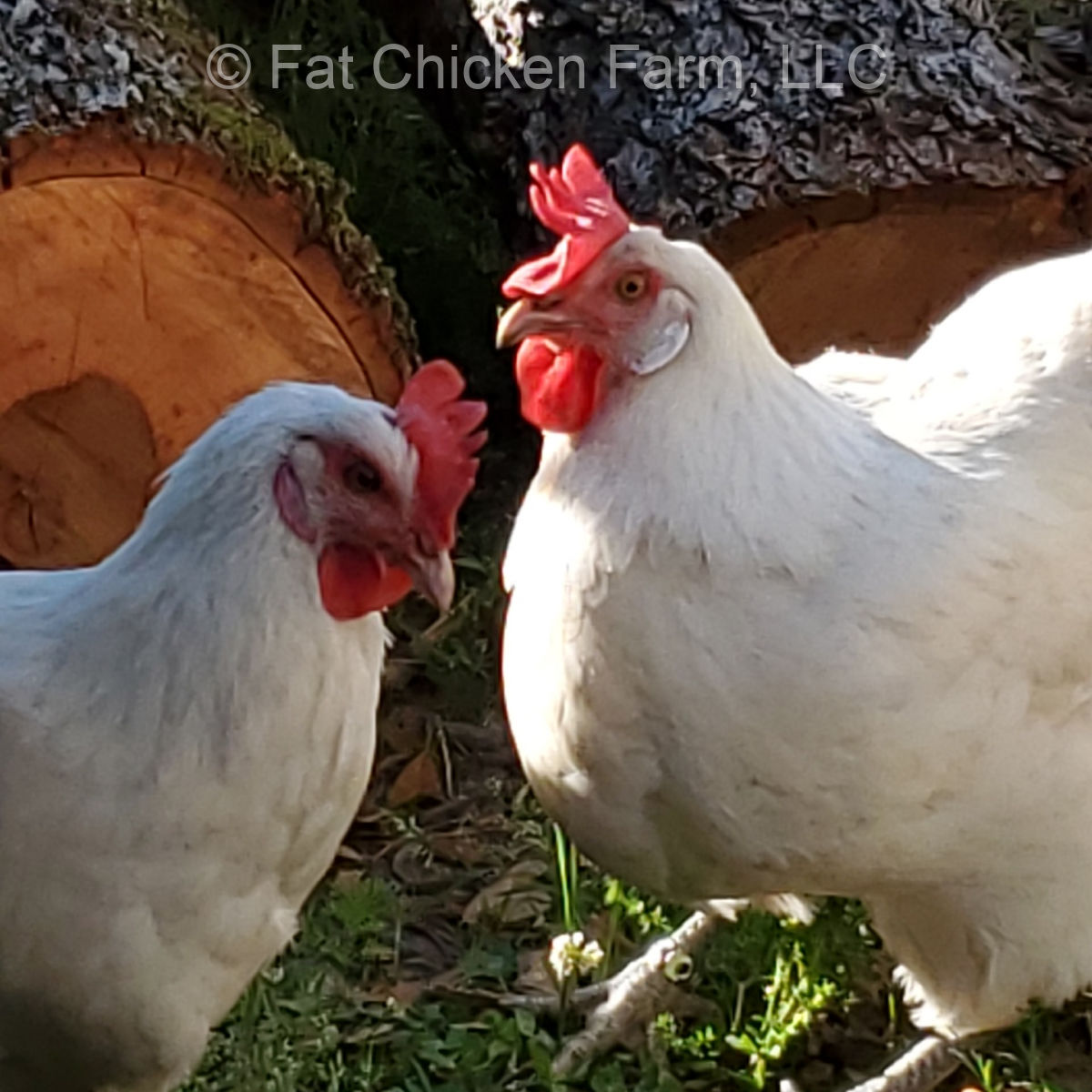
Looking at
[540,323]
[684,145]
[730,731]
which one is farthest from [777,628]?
[684,145]

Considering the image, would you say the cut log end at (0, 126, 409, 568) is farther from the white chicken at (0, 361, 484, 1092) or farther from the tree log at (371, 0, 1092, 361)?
the white chicken at (0, 361, 484, 1092)

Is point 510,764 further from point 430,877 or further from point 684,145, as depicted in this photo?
point 684,145

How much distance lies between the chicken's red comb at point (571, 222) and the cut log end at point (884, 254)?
0.86 m

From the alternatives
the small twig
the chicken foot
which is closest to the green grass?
the small twig

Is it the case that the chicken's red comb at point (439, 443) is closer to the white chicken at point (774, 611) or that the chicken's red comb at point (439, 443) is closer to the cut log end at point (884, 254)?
the white chicken at point (774, 611)

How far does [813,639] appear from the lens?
6.14ft

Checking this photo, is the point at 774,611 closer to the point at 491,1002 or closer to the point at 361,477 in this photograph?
the point at 361,477

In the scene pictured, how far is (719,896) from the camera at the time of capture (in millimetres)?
2148

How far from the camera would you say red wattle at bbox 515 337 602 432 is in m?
1.99

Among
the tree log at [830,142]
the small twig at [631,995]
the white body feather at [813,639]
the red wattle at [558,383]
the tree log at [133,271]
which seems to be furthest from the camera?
the tree log at [830,142]

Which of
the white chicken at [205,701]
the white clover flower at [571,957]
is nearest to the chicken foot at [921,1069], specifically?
the white clover flower at [571,957]

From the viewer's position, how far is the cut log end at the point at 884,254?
9.40 feet

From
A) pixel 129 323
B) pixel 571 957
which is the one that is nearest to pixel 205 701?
pixel 129 323

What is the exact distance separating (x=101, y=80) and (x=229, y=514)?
970 mm
